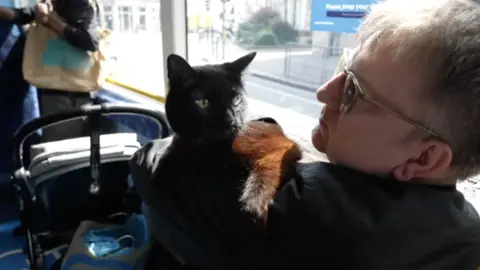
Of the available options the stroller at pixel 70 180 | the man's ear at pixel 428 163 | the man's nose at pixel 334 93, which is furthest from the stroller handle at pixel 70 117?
the man's ear at pixel 428 163

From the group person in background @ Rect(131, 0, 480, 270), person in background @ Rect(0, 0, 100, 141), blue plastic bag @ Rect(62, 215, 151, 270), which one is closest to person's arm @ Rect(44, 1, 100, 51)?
person in background @ Rect(0, 0, 100, 141)

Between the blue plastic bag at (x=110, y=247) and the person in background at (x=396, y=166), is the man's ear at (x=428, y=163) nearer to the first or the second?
the person in background at (x=396, y=166)

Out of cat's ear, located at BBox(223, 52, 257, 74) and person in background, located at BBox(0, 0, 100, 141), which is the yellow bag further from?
cat's ear, located at BBox(223, 52, 257, 74)

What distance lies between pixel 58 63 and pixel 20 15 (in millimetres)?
242

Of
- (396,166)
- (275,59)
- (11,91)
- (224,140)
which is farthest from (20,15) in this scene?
(396,166)

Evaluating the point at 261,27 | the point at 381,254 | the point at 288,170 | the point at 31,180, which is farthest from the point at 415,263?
the point at 261,27

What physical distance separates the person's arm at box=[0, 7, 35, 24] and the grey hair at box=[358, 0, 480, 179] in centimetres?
165

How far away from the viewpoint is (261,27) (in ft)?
5.42

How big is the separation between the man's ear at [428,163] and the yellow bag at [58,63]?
1558 millimetres

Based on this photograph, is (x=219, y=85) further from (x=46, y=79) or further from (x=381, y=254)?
(x=46, y=79)

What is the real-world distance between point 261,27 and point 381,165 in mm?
1175

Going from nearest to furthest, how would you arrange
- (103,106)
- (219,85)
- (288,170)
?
1. (288,170)
2. (219,85)
3. (103,106)

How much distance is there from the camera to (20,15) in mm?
1788

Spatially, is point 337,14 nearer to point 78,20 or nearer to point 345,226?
point 345,226
